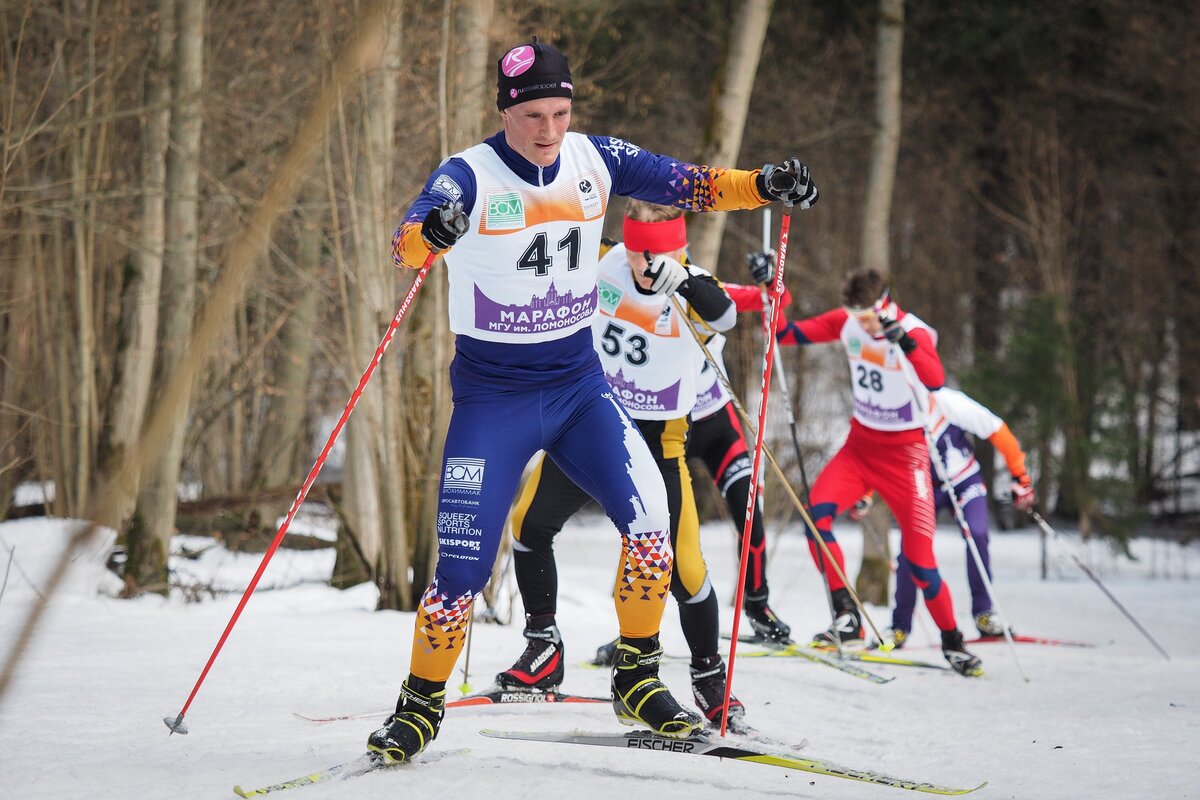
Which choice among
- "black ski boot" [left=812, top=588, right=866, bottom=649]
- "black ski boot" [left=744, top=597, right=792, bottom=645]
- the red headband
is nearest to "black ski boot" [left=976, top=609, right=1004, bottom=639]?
"black ski boot" [left=812, top=588, right=866, bottom=649]

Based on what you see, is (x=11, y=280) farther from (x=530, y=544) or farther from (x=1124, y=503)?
(x=1124, y=503)

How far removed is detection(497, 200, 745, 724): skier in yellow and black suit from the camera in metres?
4.41

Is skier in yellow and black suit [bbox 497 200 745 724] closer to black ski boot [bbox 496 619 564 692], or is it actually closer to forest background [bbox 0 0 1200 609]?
black ski boot [bbox 496 619 564 692]

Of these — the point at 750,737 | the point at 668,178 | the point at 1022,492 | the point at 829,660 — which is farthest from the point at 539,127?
the point at 1022,492

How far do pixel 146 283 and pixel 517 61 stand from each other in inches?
221

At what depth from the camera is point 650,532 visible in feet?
11.4

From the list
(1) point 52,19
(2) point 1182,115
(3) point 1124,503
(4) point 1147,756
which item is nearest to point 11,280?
(1) point 52,19

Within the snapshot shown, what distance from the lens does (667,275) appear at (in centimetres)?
445

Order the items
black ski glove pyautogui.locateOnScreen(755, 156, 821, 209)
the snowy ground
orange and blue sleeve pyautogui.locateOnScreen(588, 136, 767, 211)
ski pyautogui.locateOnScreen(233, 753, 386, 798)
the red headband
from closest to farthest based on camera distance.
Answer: ski pyautogui.locateOnScreen(233, 753, 386, 798) → the snowy ground → black ski glove pyautogui.locateOnScreen(755, 156, 821, 209) → orange and blue sleeve pyautogui.locateOnScreen(588, 136, 767, 211) → the red headband

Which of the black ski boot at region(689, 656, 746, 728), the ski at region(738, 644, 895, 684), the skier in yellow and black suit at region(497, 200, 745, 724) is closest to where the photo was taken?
the black ski boot at region(689, 656, 746, 728)

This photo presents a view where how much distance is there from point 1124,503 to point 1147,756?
12.0 m

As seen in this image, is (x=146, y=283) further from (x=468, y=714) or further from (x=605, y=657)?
(x=468, y=714)

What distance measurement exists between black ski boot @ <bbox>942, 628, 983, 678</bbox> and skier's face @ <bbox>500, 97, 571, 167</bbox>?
4.20 metres

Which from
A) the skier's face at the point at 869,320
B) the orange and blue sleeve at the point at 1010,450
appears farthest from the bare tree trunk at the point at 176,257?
the orange and blue sleeve at the point at 1010,450
